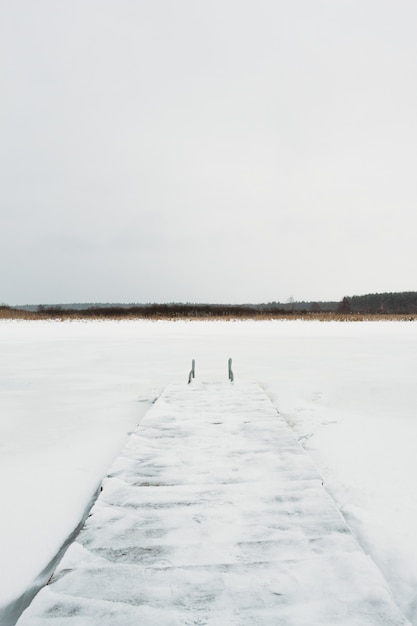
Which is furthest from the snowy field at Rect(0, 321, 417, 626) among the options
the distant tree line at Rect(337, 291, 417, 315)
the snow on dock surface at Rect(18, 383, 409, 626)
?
the distant tree line at Rect(337, 291, 417, 315)

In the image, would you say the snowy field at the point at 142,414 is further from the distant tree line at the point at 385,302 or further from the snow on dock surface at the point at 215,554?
the distant tree line at the point at 385,302

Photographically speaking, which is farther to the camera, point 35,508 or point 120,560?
point 35,508

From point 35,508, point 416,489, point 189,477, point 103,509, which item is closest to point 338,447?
point 416,489

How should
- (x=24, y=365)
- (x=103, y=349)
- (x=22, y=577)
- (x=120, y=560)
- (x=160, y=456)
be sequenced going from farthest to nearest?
(x=103, y=349), (x=24, y=365), (x=160, y=456), (x=22, y=577), (x=120, y=560)

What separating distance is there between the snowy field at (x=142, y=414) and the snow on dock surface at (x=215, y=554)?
359 millimetres

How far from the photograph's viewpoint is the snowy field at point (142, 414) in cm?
280

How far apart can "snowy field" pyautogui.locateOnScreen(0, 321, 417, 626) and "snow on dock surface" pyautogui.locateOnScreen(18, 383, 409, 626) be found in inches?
14.1

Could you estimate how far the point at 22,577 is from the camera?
8.13 ft

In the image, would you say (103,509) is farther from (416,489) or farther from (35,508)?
(416,489)

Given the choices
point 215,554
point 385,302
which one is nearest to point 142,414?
point 215,554

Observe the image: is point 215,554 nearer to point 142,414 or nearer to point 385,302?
point 142,414

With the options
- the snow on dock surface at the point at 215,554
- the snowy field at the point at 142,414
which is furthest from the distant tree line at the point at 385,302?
the snow on dock surface at the point at 215,554

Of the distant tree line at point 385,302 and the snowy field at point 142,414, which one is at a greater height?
the distant tree line at point 385,302

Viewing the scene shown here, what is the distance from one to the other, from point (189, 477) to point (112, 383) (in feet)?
17.2
